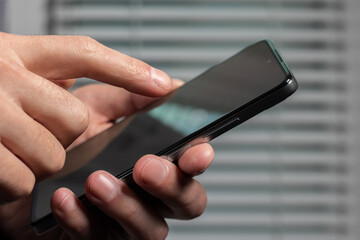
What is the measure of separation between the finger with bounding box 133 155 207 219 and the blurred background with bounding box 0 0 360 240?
421mm

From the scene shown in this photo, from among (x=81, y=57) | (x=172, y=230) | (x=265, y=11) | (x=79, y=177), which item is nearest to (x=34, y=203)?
(x=79, y=177)

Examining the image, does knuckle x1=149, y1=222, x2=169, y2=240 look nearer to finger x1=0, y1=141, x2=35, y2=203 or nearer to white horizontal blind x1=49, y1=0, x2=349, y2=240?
finger x1=0, y1=141, x2=35, y2=203

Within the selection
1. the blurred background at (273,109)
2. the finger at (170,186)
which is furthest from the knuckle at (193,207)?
the blurred background at (273,109)

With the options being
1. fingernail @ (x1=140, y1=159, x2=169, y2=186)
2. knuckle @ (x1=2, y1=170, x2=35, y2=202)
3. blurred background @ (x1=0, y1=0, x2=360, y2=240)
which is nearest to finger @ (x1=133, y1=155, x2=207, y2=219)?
fingernail @ (x1=140, y1=159, x2=169, y2=186)

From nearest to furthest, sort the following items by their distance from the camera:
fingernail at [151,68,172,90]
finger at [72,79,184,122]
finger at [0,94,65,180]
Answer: finger at [0,94,65,180]
fingernail at [151,68,172,90]
finger at [72,79,184,122]

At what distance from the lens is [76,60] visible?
39cm

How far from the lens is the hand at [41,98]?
1.11 ft

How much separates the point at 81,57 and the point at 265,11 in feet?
2.15

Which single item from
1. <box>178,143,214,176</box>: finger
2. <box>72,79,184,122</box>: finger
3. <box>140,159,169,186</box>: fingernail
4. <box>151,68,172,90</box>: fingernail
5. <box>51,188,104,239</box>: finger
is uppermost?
<box>151,68,172,90</box>: fingernail

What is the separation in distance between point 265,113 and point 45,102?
0.66 meters

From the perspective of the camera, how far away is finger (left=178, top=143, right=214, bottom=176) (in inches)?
15.4

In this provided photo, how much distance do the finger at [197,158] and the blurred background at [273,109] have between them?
0.50 meters

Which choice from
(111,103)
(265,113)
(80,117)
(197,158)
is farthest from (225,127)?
(265,113)

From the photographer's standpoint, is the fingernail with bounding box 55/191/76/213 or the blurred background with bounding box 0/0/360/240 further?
the blurred background with bounding box 0/0/360/240
